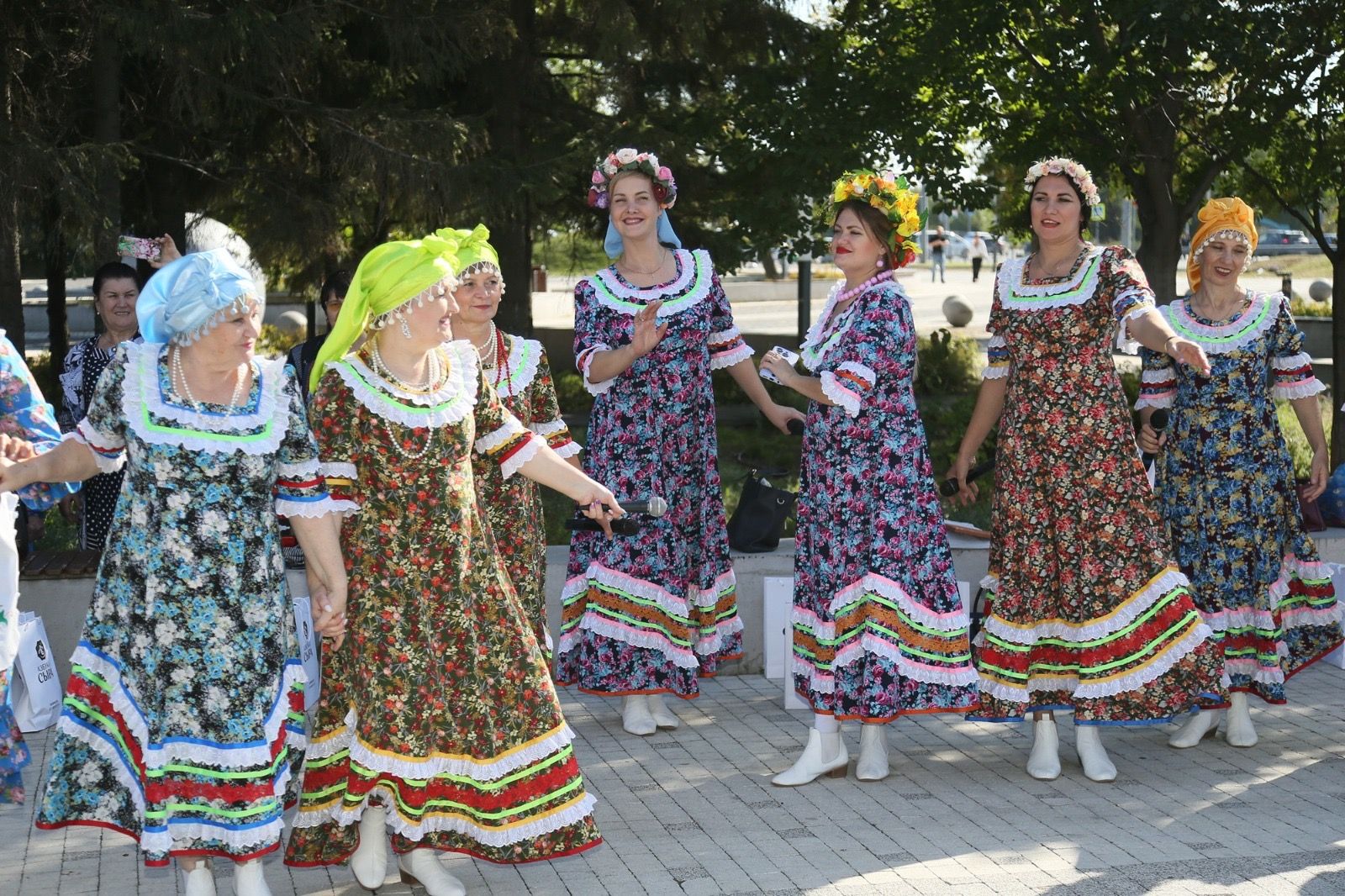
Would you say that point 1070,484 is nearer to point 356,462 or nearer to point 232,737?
point 356,462

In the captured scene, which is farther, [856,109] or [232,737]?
[856,109]

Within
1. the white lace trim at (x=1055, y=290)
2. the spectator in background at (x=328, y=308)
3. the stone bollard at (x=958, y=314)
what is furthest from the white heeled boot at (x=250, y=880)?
the stone bollard at (x=958, y=314)

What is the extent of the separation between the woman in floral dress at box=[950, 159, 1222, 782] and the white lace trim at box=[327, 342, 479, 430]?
2141 millimetres

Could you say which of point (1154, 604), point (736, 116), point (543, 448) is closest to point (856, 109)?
point (736, 116)

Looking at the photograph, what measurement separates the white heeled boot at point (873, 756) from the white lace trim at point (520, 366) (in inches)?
66.2

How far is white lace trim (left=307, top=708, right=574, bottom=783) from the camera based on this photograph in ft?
13.6

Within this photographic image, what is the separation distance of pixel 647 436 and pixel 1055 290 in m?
1.59

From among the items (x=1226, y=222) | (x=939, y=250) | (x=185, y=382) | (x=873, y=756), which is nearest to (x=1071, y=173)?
(x=1226, y=222)

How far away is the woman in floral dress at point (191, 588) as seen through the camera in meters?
3.97

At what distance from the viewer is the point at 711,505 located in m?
6.20

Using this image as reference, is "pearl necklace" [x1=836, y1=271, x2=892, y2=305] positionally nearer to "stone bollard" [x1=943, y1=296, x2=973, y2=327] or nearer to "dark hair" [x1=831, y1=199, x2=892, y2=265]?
"dark hair" [x1=831, y1=199, x2=892, y2=265]

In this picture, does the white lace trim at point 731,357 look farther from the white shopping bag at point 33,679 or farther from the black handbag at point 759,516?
the white shopping bag at point 33,679

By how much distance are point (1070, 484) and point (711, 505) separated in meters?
1.44

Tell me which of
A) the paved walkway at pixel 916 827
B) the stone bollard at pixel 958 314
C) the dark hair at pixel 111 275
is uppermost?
the dark hair at pixel 111 275
